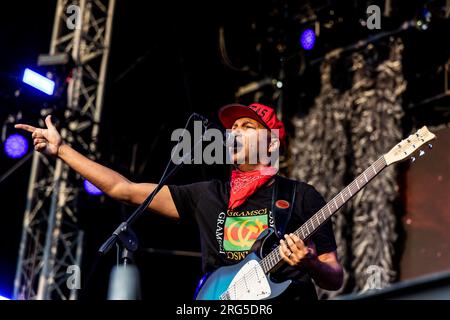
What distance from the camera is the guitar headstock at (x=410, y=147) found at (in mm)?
3734

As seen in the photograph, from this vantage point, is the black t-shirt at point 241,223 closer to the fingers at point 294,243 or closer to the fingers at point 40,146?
the fingers at point 294,243

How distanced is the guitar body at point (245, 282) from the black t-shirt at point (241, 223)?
0.06 meters

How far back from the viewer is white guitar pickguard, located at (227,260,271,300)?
3.68 m

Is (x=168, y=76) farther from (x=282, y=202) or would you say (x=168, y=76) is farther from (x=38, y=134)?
(x=282, y=202)

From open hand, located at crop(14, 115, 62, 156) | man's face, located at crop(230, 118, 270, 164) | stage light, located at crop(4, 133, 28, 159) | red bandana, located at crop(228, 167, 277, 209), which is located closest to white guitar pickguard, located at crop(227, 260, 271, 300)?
red bandana, located at crop(228, 167, 277, 209)

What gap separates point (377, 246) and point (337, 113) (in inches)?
70.1

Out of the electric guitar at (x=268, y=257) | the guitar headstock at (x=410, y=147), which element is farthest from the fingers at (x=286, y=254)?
the guitar headstock at (x=410, y=147)

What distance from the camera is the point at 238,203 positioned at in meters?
3.99

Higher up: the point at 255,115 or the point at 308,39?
the point at 308,39

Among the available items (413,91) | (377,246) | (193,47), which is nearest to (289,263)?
(377,246)

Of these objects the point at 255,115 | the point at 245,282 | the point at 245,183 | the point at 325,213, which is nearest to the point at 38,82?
the point at 255,115

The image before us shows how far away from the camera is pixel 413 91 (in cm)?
827

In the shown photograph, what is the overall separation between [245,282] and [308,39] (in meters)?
5.66
